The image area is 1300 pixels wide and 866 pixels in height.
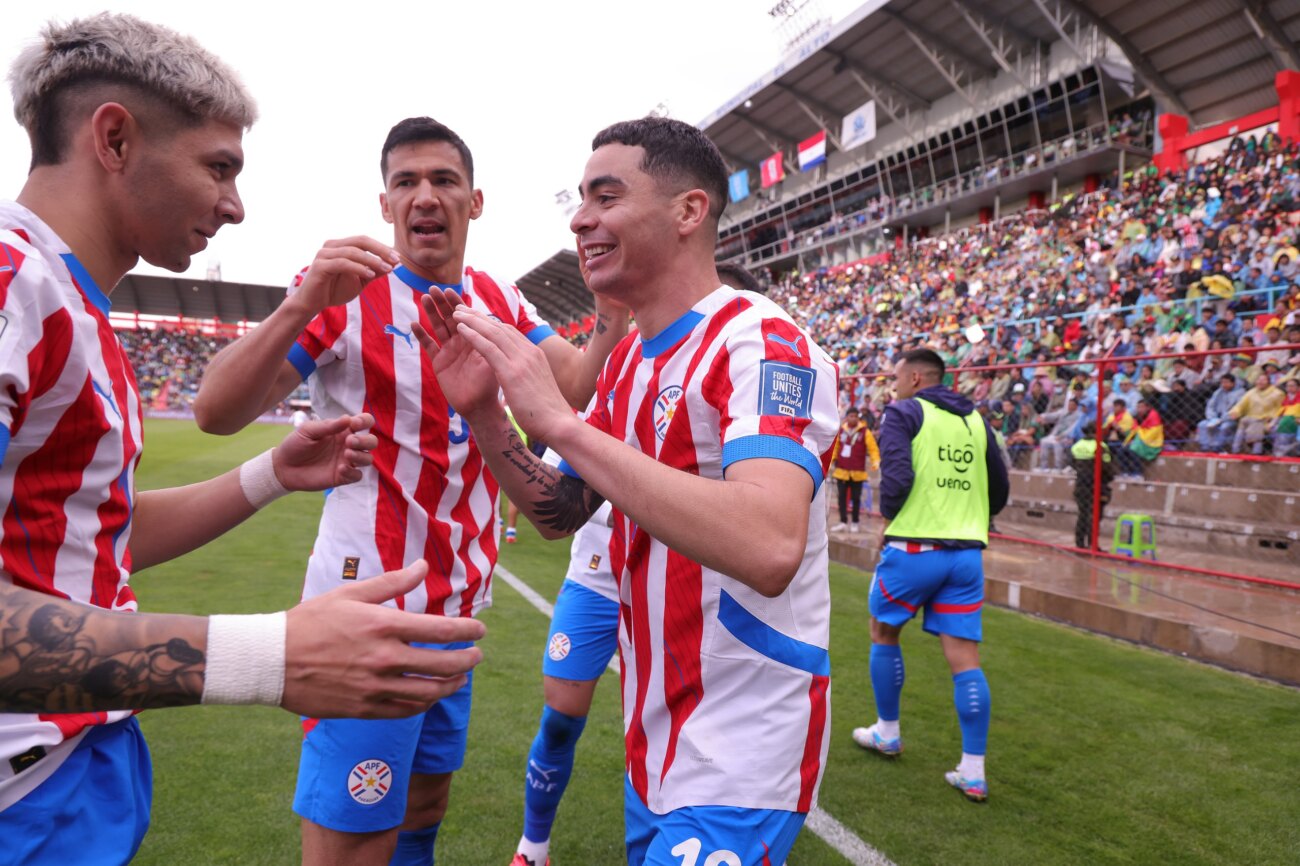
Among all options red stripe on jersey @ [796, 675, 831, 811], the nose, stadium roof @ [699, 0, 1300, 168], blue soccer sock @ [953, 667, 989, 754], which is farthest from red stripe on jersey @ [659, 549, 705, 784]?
stadium roof @ [699, 0, 1300, 168]

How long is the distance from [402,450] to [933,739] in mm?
3892

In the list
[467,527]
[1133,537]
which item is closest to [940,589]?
[467,527]

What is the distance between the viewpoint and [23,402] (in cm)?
118

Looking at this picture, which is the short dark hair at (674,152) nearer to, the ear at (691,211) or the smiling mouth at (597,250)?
the ear at (691,211)

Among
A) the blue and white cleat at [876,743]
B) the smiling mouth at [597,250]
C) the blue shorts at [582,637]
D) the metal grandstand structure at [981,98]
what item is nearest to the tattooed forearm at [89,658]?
the smiling mouth at [597,250]

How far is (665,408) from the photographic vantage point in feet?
6.24

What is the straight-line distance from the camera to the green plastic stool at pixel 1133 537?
9.05 m

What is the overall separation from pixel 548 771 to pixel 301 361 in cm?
207

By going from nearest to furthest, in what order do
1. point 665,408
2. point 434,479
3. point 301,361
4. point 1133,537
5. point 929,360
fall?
point 665,408 → point 301,361 → point 434,479 → point 929,360 → point 1133,537

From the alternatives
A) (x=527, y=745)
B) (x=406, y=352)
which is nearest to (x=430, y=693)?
(x=406, y=352)

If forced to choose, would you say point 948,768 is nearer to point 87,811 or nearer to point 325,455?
point 325,455

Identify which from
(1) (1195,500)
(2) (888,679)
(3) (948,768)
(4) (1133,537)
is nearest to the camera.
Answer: (3) (948,768)

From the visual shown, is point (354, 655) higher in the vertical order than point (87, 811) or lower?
higher

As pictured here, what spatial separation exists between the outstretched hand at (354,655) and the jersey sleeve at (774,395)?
71cm
